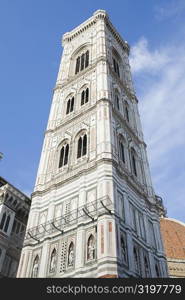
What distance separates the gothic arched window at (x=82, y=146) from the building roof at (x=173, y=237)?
23.9m

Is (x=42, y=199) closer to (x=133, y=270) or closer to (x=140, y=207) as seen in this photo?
(x=140, y=207)

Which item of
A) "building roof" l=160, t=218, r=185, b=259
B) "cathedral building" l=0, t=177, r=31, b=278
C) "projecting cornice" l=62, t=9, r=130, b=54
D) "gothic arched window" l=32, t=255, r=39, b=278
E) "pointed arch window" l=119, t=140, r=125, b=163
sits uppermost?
"projecting cornice" l=62, t=9, r=130, b=54

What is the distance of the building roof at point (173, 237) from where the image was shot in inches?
1699

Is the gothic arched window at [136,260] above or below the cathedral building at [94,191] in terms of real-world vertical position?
below

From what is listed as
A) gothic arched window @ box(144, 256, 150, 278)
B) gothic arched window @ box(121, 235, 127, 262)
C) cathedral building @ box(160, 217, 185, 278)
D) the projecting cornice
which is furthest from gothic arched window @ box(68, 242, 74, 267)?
the projecting cornice

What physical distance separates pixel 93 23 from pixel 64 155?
76.8 feet

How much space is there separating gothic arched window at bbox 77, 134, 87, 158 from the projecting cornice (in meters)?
22.1

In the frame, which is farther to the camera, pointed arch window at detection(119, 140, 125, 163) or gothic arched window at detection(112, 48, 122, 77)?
gothic arched window at detection(112, 48, 122, 77)

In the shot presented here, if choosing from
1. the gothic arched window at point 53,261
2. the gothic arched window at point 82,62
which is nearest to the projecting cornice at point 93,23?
the gothic arched window at point 82,62

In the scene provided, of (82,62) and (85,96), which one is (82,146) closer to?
(85,96)

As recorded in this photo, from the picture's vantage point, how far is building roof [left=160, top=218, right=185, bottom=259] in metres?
43.2

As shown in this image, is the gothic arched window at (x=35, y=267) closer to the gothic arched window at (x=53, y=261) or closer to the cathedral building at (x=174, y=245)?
the gothic arched window at (x=53, y=261)

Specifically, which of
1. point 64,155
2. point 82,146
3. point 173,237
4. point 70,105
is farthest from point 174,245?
point 82,146

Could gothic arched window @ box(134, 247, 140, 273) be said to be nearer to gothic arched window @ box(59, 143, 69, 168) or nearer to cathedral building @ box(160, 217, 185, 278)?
gothic arched window @ box(59, 143, 69, 168)
